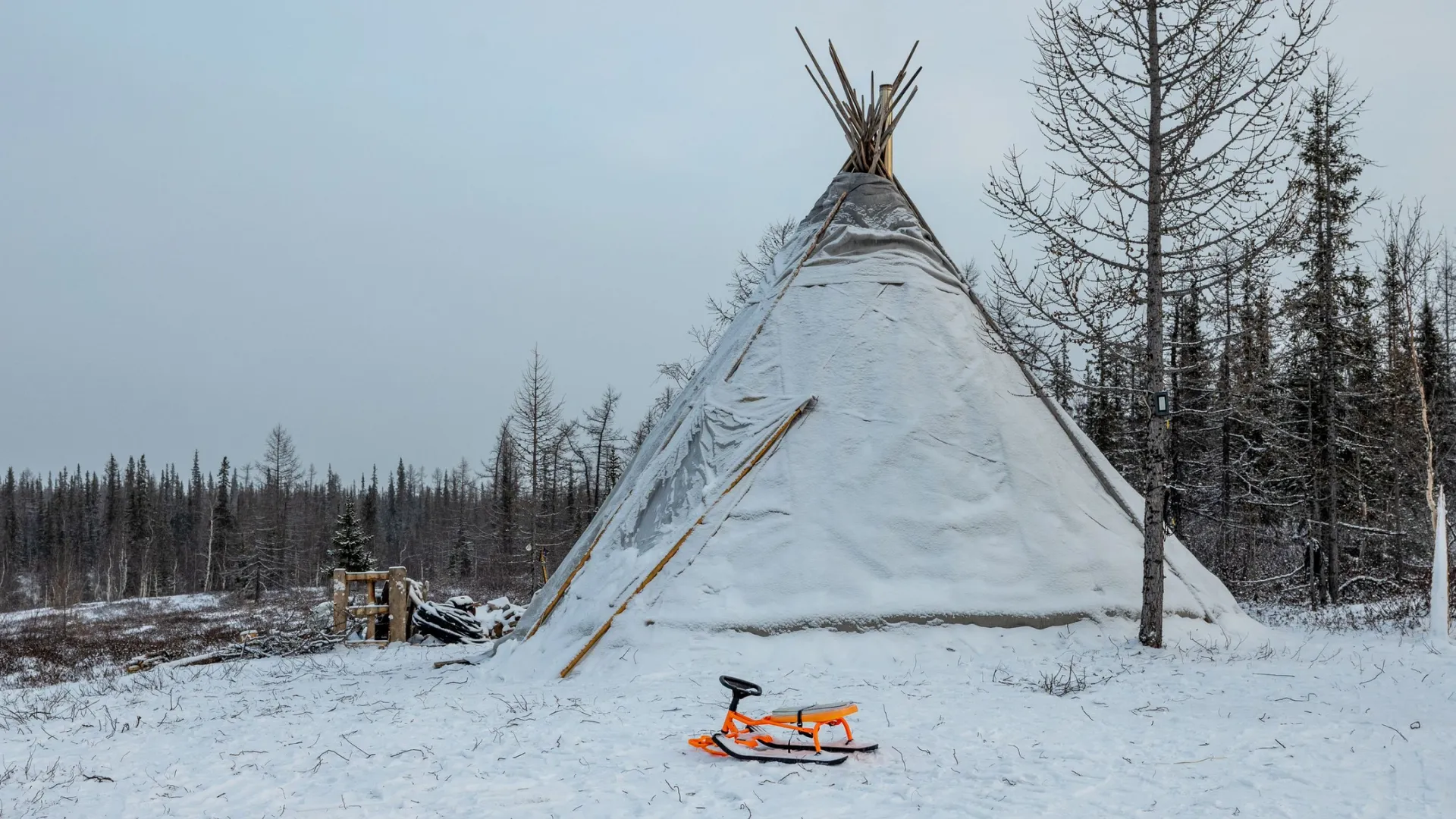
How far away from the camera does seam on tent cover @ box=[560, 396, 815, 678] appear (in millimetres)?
7047

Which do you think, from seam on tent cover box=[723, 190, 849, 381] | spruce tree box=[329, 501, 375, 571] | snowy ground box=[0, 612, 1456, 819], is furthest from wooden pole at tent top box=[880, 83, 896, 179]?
spruce tree box=[329, 501, 375, 571]

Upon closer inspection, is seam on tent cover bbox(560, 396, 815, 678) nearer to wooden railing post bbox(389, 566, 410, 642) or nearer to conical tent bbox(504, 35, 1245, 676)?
conical tent bbox(504, 35, 1245, 676)

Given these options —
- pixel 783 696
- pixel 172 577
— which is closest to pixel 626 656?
pixel 783 696

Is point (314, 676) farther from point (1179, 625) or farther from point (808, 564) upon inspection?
point (1179, 625)

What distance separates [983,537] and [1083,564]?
3.25ft

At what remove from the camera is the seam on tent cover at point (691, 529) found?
7047 mm

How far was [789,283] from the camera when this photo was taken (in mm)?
10172

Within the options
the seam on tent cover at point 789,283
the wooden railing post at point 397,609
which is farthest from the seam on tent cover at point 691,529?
the wooden railing post at point 397,609

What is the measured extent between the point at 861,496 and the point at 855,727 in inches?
123

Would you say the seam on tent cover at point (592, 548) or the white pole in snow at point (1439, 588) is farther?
the seam on tent cover at point (592, 548)

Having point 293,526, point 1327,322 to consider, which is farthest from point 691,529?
point 293,526

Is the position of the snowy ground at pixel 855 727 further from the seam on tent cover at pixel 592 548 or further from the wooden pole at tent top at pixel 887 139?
the wooden pole at tent top at pixel 887 139

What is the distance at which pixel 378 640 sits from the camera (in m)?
11.8

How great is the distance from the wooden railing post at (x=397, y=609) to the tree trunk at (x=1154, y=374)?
30.6 feet
